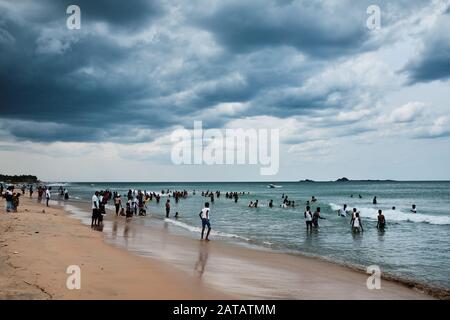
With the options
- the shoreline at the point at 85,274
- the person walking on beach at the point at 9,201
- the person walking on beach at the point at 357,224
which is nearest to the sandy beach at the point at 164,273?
the shoreline at the point at 85,274

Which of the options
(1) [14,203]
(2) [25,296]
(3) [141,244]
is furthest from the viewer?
(1) [14,203]

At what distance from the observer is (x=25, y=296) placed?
7062mm

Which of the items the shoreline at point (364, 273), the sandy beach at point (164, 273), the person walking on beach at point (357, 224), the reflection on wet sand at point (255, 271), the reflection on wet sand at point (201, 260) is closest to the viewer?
the sandy beach at point (164, 273)

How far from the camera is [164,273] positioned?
35.3 ft

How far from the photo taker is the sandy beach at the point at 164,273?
327 inches

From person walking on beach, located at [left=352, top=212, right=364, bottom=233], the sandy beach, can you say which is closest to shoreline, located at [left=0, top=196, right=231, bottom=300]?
the sandy beach

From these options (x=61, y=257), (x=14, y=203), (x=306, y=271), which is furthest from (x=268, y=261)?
(x=14, y=203)

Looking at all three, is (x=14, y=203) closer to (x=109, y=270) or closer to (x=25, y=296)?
(x=109, y=270)

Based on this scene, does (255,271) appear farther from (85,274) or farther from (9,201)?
(9,201)

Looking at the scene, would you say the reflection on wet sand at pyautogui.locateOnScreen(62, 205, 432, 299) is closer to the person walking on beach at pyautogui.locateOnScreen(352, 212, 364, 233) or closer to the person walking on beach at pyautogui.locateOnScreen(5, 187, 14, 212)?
the person walking on beach at pyautogui.locateOnScreen(352, 212, 364, 233)

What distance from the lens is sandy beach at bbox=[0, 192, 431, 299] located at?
8.30 metres

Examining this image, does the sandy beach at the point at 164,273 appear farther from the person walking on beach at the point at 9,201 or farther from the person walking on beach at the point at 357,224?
the person walking on beach at the point at 9,201
